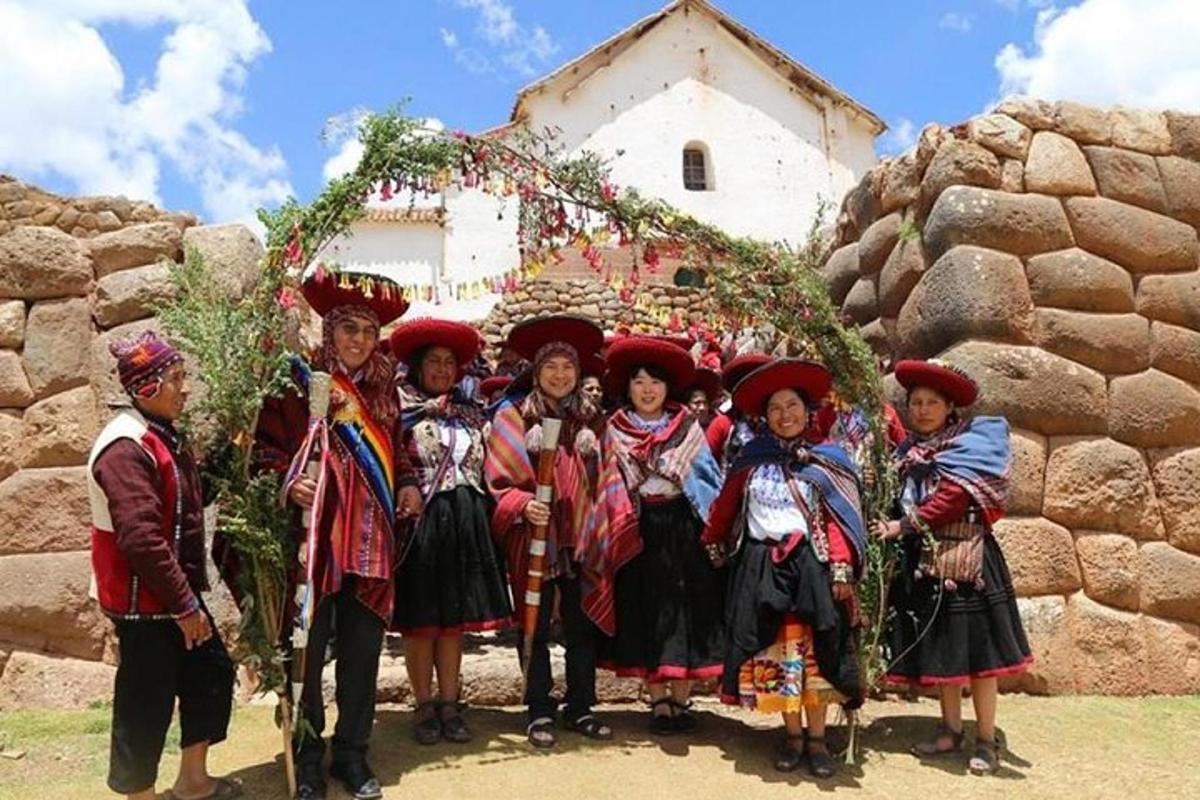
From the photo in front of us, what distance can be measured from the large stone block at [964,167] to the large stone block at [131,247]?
168 inches

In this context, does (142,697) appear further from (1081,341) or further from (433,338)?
(1081,341)

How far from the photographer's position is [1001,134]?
5.69m

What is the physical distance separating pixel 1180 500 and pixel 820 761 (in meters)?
2.84

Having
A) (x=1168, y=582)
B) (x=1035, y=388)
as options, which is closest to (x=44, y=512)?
(x=1035, y=388)

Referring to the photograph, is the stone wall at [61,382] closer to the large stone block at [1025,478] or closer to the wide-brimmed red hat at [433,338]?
the wide-brimmed red hat at [433,338]

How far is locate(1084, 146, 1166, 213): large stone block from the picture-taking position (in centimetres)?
575

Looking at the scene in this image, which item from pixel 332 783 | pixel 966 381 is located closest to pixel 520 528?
pixel 332 783

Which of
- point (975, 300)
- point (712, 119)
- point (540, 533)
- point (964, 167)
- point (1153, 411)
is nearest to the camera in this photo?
point (540, 533)

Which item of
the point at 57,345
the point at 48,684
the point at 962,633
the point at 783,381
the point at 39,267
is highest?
the point at 39,267

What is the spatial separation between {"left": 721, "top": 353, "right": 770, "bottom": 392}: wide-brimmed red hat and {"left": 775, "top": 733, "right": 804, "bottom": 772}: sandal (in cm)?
165

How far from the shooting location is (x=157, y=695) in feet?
10.9

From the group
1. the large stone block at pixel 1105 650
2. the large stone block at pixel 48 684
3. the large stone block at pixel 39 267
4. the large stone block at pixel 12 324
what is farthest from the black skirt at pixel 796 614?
the large stone block at pixel 12 324

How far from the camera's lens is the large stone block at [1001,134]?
565 cm

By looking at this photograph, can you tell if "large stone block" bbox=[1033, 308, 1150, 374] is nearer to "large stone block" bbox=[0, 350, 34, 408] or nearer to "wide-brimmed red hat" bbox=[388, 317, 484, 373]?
"wide-brimmed red hat" bbox=[388, 317, 484, 373]
